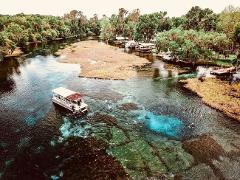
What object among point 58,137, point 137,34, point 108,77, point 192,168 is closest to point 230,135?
point 192,168

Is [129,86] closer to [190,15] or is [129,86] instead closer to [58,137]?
[58,137]

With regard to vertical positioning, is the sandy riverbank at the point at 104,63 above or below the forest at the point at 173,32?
below

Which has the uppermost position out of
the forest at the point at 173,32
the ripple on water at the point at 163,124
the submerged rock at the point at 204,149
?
the forest at the point at 173,32

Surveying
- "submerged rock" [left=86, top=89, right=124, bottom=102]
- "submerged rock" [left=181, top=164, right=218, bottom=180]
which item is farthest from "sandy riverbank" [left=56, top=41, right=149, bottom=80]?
"submerged rock" [left=181, top=164, right=218, bottom=180]

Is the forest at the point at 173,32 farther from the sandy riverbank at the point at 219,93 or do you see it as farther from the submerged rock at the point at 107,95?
the submerged rock at the point at 107,95

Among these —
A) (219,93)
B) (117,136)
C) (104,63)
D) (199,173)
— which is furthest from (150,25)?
(199,173)

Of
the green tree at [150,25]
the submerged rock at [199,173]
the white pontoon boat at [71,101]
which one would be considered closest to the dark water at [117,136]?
the submerged rock at [199,173]

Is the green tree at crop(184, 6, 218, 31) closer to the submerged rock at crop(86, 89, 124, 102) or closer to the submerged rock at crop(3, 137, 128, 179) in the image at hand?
the submerged rock at crop(86, 89, 124, 102)

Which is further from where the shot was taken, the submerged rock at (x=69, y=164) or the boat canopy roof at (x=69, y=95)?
the boat canopy roof at (x=69, y=95)
